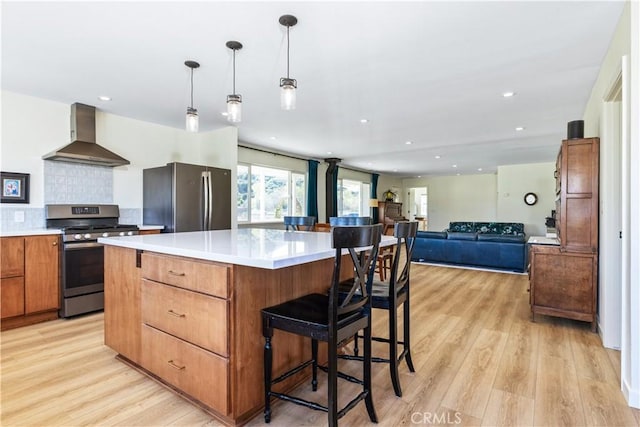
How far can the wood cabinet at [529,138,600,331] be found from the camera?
2.97m

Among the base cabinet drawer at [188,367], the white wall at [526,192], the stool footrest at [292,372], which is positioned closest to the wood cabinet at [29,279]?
the base cabinet drawer at [188,367]

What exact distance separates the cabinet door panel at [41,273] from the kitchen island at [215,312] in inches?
69.0

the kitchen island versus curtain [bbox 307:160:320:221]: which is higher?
curtain [bbox 307:160:320:221]

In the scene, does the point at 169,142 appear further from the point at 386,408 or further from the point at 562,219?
the point at 562,219

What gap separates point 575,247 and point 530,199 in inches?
260

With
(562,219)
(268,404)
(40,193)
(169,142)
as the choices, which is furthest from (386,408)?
(169,142)

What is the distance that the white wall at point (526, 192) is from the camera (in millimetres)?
8578

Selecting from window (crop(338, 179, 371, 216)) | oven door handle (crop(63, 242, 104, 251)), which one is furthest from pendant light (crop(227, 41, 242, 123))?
window (crop(338, 179, 371, 216))

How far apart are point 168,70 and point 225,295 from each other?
2.36 metres

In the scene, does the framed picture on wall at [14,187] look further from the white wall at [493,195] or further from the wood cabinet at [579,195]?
the white wall at [493,195]

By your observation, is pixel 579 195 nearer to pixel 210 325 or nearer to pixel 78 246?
pixel 210 325

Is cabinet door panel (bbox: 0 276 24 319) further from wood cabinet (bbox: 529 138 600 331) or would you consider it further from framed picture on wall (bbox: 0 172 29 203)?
wood cabinet (bbox: 529 138 600 331)

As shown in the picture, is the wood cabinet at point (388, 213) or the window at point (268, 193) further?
the wood cabinet at point (388, 213)

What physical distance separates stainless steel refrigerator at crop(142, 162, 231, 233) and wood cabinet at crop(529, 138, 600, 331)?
3892 mm
